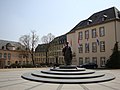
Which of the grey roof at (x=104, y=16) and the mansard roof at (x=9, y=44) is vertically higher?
the grey roof at (x=104, y=16)

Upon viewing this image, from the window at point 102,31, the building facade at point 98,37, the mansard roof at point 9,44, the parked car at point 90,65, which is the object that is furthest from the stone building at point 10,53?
the window at point 102,31

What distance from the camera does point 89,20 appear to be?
46969 millimetres

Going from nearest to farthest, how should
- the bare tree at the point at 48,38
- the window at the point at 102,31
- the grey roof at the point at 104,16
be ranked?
the grey roof at the point at 104,16, the window at the point at 102,31, the bare tree at the point at 48,38

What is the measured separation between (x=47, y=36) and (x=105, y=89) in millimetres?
54821

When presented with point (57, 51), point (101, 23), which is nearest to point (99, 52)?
point (101, 23)

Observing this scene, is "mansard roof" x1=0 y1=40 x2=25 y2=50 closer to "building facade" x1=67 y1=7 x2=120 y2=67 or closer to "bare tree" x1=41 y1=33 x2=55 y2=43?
"bare tree" x1=41 y1=33 x2=55 y2=43

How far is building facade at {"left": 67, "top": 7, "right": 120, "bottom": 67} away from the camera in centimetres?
3938

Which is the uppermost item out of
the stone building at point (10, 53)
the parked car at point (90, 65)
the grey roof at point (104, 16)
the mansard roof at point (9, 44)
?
the grey roof at point (104, 16)

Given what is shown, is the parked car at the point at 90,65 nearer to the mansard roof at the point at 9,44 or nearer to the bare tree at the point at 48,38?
the bare tree at the point at 48,38

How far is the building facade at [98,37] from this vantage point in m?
39.4

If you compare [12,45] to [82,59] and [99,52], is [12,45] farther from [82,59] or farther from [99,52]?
[99,52]

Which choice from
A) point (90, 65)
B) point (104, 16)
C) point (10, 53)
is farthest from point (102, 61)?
point (10, 53)

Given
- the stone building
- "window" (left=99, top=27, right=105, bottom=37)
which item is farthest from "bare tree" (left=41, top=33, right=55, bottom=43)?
"window" (left=99, top=27, right=105, bottom=37)

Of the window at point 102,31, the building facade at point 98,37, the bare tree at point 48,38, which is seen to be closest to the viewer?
the building facade at point 98,37
